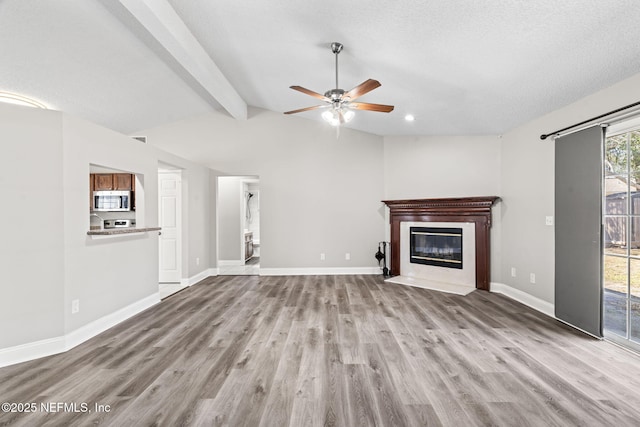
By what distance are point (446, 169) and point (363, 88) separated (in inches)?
118

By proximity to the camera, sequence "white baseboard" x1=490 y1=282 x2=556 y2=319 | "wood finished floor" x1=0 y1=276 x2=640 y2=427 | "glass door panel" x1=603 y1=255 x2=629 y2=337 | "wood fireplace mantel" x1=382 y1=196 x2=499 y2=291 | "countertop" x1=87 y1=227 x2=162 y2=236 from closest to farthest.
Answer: "wood finished floor" x1=0 y1=276 x2=640 y2=427 < "glass door panel" x1=603 y1=255 x2=629 y2=337 < "countertop" x1=87 y1=227 x2=162 y2=236 < "white baseboard" x1=490 y1=282 x2=556 y2=319 < "wood fireplace mantel" x1=382 y1=196 x2=499 y2=291

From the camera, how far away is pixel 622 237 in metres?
2.63

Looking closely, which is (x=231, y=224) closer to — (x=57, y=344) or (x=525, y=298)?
(x=57, y=344)

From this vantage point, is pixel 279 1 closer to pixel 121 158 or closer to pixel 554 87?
pixel 121 158

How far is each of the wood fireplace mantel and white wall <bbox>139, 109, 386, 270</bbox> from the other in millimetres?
336

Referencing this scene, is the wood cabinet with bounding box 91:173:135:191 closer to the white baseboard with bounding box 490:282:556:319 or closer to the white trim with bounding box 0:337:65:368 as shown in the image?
the white trim with bounding box 0:337:65:368

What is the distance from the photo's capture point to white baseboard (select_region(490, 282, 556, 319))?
3376 mm

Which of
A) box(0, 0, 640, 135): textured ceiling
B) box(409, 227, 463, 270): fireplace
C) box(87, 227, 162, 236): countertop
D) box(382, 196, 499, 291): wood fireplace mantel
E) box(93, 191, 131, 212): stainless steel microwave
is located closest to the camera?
box(0, 0, 640, 135): textured ceiling

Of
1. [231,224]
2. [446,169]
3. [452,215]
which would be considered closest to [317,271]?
[231,224]

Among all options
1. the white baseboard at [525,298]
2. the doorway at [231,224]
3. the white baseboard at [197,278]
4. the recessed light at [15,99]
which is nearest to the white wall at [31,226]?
the recessed light at [15,99]

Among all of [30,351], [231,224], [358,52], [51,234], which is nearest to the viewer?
[30,351]

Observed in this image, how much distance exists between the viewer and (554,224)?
329 centimetres

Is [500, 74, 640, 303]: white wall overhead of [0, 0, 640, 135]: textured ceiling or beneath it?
beneath

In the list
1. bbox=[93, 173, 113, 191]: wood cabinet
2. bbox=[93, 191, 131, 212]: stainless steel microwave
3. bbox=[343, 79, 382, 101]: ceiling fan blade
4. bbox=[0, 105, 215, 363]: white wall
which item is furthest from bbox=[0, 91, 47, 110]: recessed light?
bbox=[343, 79, 382, 101]: ceiling fan blade
